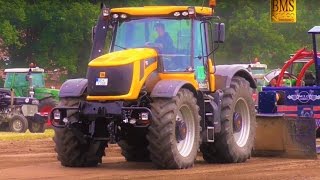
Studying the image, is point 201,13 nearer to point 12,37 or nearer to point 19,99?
point 19,99

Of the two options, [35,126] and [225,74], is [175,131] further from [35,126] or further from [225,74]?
[35,126]

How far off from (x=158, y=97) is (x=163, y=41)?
4.48ft

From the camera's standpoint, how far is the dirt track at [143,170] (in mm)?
11883

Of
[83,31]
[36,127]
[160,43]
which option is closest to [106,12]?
[160,43]

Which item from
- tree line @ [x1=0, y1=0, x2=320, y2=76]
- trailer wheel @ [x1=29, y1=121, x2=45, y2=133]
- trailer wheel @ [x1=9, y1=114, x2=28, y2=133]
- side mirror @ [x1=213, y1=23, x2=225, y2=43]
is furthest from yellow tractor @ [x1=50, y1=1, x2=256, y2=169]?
tree line @ [x1=0, y1=0, x2=320, y2=76]

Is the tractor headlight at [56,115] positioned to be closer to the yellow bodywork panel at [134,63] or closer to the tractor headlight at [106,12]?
the yellow bodywork panel at [134,63]

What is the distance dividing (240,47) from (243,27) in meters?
1.30

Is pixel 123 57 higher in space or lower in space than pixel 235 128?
higher

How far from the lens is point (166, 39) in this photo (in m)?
13.5

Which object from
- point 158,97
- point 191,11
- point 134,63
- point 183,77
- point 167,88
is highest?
point 191,11

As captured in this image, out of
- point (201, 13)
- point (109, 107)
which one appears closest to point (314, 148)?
point (201, 13)

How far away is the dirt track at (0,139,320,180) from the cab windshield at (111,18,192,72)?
5.38 feet

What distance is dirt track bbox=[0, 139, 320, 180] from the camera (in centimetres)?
1188

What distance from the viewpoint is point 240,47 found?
1687 inches
